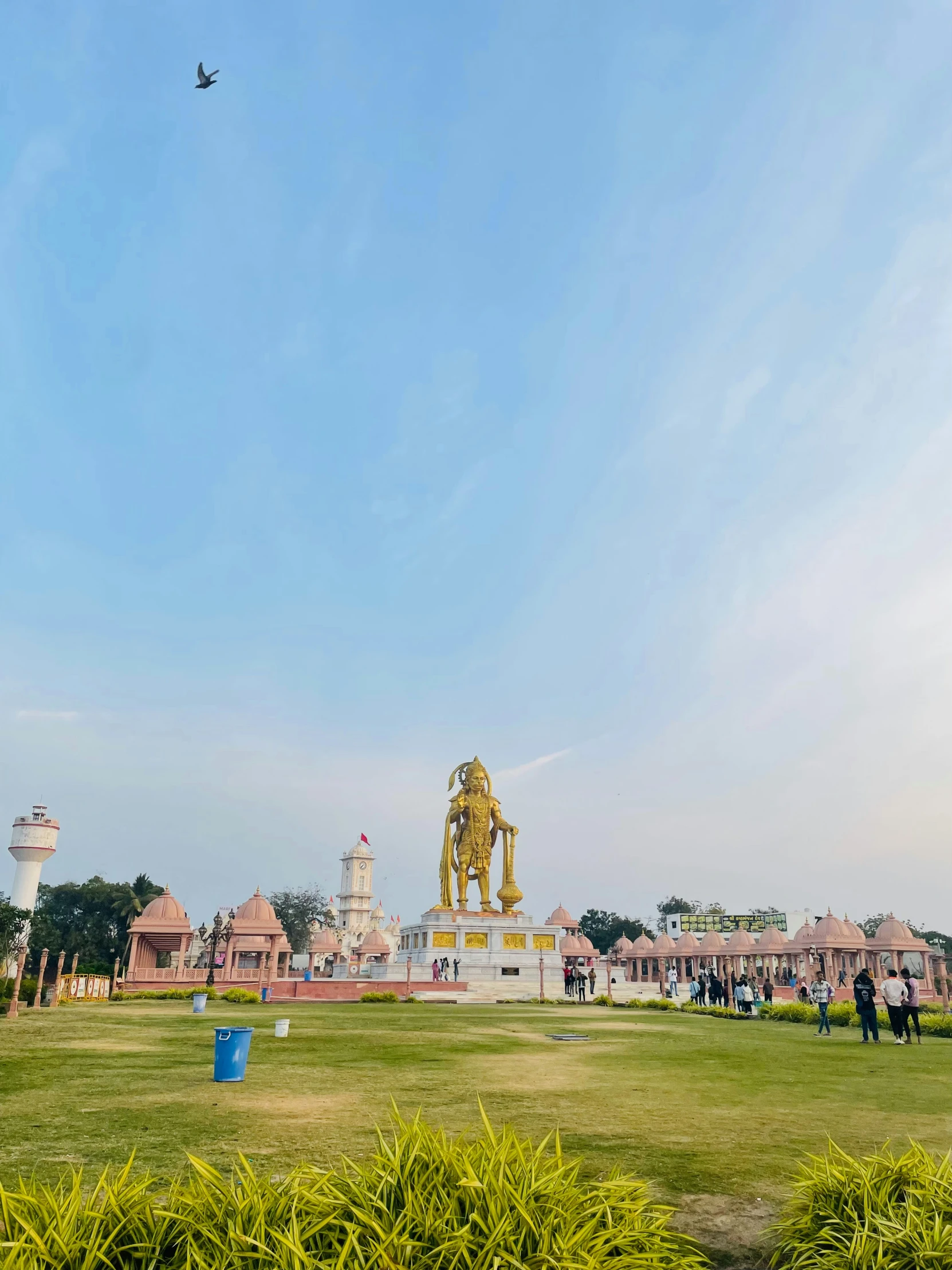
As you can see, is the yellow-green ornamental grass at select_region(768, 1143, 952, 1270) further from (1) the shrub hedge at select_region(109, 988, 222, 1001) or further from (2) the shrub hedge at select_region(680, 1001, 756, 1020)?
(1) the shrub hedge at select_region(109, 988, 222, 1001)

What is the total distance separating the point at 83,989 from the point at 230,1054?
72.8 feet

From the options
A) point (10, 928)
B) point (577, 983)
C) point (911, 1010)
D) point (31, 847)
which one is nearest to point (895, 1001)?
point (911, 1010)

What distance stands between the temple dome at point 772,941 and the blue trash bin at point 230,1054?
48981mm

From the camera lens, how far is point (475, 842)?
158ft

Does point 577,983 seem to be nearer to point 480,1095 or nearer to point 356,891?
point 480,1095

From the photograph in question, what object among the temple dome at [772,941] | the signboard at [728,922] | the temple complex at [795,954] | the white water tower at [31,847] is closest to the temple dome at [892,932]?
the temple complex at [795,954]

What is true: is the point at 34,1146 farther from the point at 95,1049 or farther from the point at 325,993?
the point at 325,993

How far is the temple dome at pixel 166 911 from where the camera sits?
40.3m

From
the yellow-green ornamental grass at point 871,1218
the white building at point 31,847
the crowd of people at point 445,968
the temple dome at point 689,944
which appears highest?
the white building at point 31,847

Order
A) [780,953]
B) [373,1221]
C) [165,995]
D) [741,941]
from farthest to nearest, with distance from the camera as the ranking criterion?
[741,941], [780,953], [165,995], [373,1221]

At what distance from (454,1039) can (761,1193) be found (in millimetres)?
11370

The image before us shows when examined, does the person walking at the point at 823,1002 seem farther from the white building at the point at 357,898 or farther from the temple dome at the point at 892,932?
the white building at the point at 357,898

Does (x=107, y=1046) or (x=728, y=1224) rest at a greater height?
(x=107, y=1046)

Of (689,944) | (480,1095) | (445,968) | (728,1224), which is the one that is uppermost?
(689,944)
